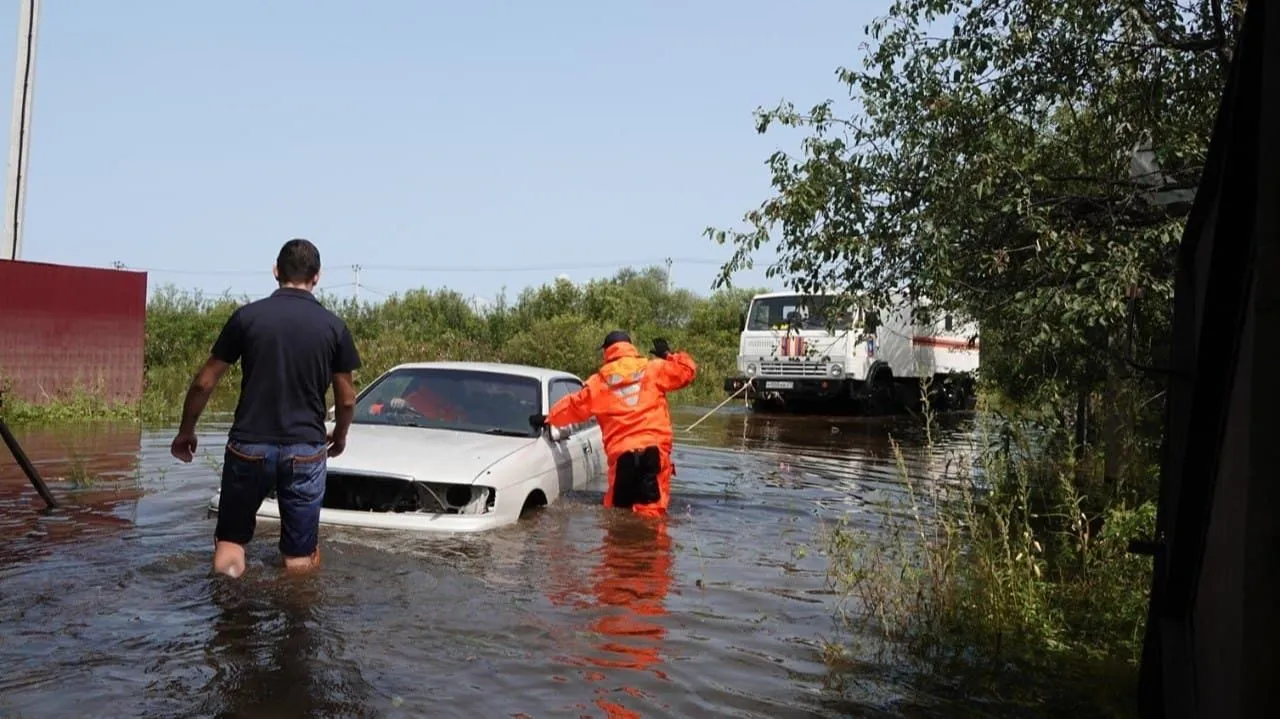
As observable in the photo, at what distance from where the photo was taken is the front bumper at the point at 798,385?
77.9 feet

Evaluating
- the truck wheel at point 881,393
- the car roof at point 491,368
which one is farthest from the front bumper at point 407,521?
the truck wheel at point 881,393

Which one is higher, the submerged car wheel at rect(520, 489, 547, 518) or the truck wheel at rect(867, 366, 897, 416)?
the truck wheel at rect(867, 366, 897, 416)

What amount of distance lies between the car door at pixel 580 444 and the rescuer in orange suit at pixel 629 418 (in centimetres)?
42

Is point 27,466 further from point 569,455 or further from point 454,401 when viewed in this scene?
point 569,455

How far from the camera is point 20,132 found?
1783cm

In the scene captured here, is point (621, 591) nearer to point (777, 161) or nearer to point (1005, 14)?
point (777, 161)

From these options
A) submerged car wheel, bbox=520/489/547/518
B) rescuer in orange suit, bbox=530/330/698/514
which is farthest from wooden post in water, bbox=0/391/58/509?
rescuer in orange suit, bbox=530/330/698/514

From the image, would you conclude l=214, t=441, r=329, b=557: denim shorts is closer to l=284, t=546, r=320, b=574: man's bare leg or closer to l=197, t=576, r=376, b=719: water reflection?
l=284, t=546, r=320, b=574: man's bare leg

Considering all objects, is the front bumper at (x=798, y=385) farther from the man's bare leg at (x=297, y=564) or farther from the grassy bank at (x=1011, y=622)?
the man's bare leg at (x=297, y=564)

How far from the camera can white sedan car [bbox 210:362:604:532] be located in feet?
24.7

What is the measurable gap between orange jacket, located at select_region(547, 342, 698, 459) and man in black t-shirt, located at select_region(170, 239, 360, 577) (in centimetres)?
341

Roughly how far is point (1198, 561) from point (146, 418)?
55.0 ft

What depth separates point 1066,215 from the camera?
9352 millimetres

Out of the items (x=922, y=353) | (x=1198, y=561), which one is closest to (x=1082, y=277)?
(x=1198, y=561)
